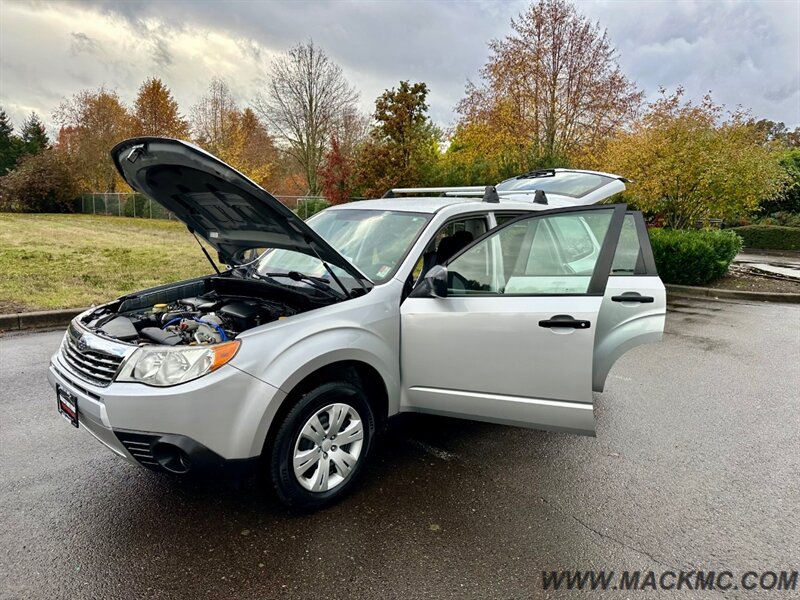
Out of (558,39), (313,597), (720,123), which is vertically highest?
(558,39)

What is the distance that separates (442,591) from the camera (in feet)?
7.08

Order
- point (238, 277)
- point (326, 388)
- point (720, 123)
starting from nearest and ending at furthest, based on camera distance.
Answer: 1. point (326, 388)
2. point (238, 277)
3. point (720, 123)

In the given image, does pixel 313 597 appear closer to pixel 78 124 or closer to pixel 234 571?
pixel 234 571

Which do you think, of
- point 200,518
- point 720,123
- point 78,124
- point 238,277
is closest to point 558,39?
point 720,123

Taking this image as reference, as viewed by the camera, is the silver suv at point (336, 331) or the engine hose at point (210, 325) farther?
the engine hose at point (210, 325)

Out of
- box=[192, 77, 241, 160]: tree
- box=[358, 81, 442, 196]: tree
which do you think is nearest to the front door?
box=[358, 81, 442, 196]: tree

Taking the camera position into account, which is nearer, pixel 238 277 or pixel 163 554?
pixel 163 554

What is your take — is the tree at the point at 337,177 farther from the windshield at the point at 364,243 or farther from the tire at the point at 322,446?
the tire at the point at 322,446

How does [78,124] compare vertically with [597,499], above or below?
above

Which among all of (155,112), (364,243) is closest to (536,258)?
(364,243)

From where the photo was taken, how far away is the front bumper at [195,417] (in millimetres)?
2250

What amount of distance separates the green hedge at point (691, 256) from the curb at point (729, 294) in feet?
1.14

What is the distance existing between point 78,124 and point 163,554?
41655 millimetres

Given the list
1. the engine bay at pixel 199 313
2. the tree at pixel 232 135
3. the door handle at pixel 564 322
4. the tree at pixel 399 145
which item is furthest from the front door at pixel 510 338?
the tree at pixel 232 135
